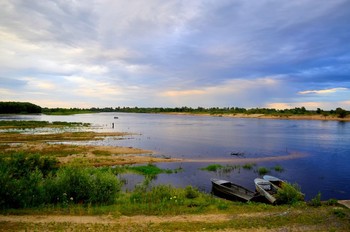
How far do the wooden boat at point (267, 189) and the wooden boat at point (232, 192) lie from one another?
0.67 metres

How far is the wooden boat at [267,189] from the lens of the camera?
20400mm

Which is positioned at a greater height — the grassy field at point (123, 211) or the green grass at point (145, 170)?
the grassy field at point (123, 211)

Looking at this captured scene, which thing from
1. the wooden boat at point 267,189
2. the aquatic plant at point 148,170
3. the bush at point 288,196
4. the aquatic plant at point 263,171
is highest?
the bush at point 288,196

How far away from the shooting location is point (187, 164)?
39156 millimetres

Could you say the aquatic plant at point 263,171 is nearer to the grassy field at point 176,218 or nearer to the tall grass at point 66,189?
the grassy field at point 176,218

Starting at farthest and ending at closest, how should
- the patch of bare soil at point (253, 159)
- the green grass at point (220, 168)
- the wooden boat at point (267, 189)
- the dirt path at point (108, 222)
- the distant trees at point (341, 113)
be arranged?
Result: the distant trees at point (341, 113), the patch of bare soil at point (253, 159), the green grass at point (220, 168), the wooden boat at point (267, 189), the dirt path at point (108, 222)

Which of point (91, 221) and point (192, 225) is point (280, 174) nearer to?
point (192, 225)

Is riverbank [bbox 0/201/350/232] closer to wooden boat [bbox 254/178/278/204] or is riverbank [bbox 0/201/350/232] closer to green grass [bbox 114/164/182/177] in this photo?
wooden boat [bbox 254/178/278/204]

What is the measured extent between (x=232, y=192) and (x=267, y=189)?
2.87 meters

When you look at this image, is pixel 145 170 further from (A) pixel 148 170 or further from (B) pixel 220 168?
(B) pixel 220 168

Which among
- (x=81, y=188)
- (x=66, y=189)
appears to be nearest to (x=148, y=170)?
(x=81, y=188)

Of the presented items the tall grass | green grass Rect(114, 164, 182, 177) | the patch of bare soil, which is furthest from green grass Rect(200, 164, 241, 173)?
the tall grass

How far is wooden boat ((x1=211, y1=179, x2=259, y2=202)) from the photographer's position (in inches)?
874

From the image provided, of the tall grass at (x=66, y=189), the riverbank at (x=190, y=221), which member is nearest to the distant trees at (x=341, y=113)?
the riverbank at (x=190, y=221)
